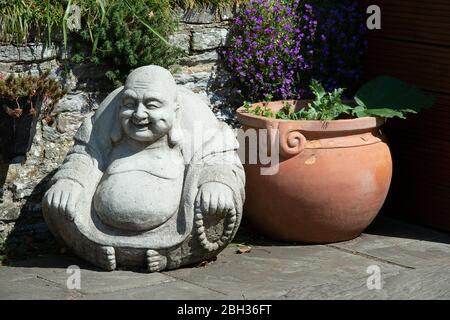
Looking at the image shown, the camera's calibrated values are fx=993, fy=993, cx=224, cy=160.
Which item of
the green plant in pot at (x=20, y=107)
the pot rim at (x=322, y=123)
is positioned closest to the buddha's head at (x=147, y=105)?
the green plant in pot at (x=20, y=107)

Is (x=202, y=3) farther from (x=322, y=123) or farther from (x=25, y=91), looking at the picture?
(x=25, y=91)

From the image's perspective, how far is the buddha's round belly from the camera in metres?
5.75

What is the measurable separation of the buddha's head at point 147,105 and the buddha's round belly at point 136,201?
0.84ft

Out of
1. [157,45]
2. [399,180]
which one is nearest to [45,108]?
[157,45]

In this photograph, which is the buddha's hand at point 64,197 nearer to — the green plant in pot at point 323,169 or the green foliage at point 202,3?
the green plant in pot at point 323,169

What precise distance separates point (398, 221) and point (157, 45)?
7.27 feet

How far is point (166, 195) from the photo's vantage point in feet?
19.1

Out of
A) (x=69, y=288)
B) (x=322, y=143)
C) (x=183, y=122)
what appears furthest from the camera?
(x=322, y=143)

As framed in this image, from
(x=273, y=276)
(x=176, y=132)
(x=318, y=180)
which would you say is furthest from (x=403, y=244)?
(x=176, y=132)

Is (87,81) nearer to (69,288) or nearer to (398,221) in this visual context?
(69,288)

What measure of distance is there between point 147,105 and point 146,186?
1.57 ft

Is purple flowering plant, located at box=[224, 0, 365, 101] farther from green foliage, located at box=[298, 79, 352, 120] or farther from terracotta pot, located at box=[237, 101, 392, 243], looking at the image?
Result: terracotta pot, located at box=[237, 101, 392, 243]

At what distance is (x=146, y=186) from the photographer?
19.1 feet

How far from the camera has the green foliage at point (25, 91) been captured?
589 centimetres
